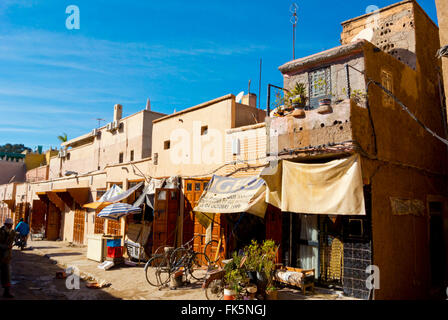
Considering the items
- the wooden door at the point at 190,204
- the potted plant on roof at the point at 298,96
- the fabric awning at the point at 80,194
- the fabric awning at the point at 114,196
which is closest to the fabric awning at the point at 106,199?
the fabric awning at the point at 114,196

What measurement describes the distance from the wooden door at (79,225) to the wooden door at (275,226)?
14.4m

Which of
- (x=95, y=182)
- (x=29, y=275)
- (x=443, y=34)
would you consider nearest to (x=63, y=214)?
(x=95, y=182)

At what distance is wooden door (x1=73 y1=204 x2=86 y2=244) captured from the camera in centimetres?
2047

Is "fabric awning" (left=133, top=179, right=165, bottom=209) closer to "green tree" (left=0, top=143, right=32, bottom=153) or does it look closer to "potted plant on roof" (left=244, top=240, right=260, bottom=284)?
"potted plant on roof" (left=244, top=240, right=260, bottom=284)

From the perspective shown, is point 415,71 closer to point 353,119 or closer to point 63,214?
point 353,119

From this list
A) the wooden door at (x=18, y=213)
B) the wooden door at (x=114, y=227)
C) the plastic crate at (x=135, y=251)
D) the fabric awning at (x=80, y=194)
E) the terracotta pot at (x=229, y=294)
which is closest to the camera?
the terracotta pot at (x=229, y=294)

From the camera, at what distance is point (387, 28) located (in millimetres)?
11086

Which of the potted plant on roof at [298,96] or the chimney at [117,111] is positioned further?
the chimney at [117,111]

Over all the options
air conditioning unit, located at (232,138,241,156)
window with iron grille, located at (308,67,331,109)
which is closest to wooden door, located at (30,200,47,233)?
air conditioning unit, located at (232,138,241,156)

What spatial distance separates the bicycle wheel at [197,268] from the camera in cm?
959

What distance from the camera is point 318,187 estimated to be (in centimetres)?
788

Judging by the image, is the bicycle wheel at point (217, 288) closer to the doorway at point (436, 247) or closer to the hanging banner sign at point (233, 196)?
the hanging banner sign at point (233, 196)
